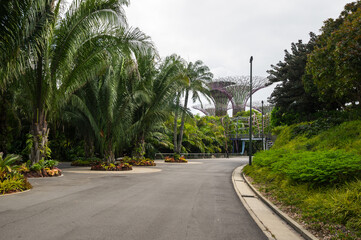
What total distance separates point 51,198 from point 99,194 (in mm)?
1455

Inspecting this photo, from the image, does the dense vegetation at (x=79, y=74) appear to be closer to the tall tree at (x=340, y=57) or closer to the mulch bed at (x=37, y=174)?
the mulch bed at (x=37, y=174)

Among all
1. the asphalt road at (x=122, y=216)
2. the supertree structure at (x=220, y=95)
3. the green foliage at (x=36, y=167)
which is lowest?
the asphalt road at (x=122, y=216)

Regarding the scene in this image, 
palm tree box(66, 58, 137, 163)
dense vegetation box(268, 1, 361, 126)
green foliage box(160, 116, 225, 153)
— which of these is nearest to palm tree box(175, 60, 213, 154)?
green foliage box(160, 116, 225, 153)

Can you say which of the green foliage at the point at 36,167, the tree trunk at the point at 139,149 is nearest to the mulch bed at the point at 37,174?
the green foliage at the point at 36,167

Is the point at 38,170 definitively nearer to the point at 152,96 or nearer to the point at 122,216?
the point at 122,216

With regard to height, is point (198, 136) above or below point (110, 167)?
above

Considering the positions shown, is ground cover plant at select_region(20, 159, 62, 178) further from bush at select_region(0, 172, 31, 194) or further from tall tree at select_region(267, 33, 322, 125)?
tall tree at select_region(267, 33, 322, 125)

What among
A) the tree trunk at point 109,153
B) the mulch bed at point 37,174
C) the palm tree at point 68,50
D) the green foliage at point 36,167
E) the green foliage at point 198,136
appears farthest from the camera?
the green foliage at point 198,136

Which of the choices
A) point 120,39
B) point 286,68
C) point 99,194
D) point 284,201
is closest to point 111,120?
point 120,39

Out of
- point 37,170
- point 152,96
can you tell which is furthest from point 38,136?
point 152,96

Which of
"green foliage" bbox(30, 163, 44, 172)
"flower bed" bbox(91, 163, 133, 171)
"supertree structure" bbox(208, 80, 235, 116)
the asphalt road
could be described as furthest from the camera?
"supertree structure" bbox(208, 80, 235, 116)

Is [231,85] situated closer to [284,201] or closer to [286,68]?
[286,68]

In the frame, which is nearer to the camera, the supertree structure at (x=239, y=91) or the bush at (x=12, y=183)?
the bush at (x=12, y=183)

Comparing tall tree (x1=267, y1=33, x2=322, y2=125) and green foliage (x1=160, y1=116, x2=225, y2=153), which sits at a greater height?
tall tree (x1=267, y1=33, x2=322, y2=125)
